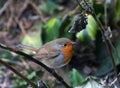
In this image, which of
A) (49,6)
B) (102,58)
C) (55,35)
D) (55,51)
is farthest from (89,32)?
(49,6)

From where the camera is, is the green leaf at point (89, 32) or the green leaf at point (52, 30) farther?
the green leaf at point (52, 30)

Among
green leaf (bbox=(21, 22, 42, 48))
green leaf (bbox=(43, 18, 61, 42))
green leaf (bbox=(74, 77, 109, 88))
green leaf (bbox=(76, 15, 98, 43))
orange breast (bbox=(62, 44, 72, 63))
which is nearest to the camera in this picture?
green leaf (bbox=(74, 77, 109, 88))

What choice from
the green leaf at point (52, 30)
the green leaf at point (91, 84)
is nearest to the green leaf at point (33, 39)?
the green leaf at point (52, 30)

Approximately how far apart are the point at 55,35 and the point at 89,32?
1.52 ft

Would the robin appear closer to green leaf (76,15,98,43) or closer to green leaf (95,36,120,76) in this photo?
green leaf (76,15,98,43)

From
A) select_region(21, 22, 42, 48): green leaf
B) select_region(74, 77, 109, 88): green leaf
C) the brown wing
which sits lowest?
select_region(21, 22, 42, 48): green leaf

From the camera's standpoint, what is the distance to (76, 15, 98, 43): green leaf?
156 inches

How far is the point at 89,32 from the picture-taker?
13.1 ft

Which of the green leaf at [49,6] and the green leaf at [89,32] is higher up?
the green leaf at [89,32]

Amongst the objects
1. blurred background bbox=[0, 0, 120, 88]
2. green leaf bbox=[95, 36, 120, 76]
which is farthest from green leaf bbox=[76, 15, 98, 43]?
green leaf bbox=[95, 36, 120, 76]

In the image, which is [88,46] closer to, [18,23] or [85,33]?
[85,33]

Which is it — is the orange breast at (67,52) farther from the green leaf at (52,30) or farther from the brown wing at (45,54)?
the green leaf at (52,30)

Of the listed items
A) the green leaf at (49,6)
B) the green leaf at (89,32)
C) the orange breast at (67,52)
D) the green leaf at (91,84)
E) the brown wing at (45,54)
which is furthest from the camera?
the green leaf at (49,6)

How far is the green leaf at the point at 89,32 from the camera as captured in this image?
3957mm
